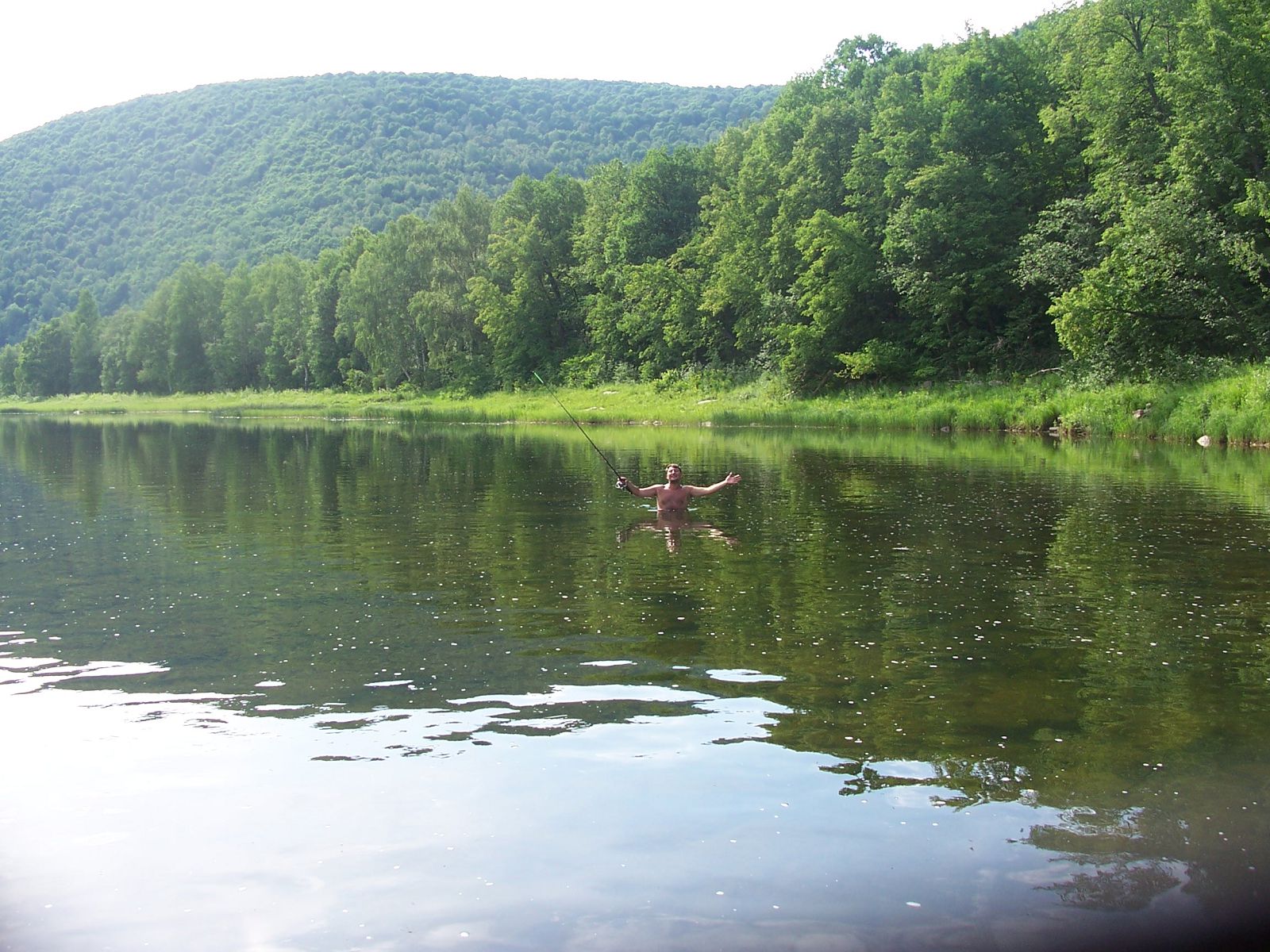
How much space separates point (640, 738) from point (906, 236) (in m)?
51.1

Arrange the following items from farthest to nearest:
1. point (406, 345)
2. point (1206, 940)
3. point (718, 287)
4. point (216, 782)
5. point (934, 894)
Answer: point (406, 345), point (718, 287), point (216, 782), point (934, 894), point (1206, 940)

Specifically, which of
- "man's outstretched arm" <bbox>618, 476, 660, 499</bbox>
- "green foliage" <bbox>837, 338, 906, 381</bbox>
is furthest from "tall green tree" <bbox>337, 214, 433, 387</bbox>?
"man's outstretched arm" <bbox>618, 476, 660, 499</bbox>

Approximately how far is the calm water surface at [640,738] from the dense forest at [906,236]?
26669mm

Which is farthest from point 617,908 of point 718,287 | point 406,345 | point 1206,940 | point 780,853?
point 406,345

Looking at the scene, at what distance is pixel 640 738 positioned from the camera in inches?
341

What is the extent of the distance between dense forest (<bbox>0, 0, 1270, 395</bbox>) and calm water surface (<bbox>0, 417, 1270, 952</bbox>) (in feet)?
87.5

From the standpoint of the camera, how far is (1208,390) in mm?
37125

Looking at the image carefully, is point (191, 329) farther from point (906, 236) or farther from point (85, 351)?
point (906, 236)

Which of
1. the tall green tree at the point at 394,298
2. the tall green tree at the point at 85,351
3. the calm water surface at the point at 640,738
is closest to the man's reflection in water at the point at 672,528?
the calm water surface at the point at 640,738

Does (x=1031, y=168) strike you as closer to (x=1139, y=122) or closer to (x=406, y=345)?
(x=1139, y=122)

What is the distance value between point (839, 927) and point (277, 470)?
29078mm

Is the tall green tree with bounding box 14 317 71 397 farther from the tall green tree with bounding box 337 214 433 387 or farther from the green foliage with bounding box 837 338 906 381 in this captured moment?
the green foliage with bounding box 837 338 906 381

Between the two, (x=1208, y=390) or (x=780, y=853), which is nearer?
(x=780, y=853)

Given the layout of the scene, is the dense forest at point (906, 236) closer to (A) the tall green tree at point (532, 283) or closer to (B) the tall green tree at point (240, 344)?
(A) the tall green tree at point (532, 283)
